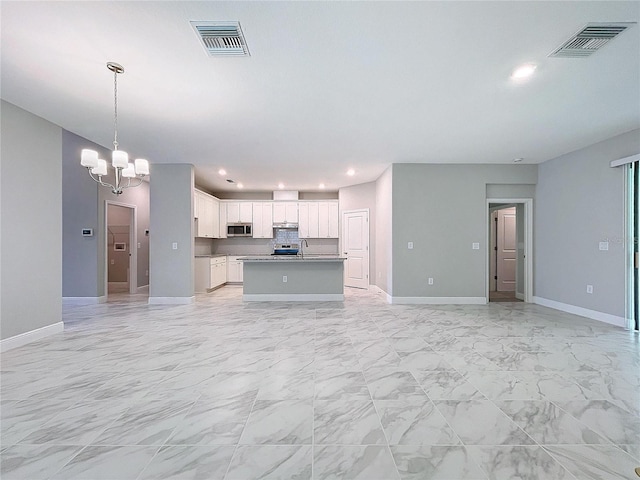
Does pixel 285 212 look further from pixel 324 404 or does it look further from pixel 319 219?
pixel 324 404

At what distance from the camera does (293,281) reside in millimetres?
6473

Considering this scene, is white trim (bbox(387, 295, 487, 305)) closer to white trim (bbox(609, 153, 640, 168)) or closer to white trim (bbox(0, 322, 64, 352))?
white trim (bbox(609, 153, 640, 168))

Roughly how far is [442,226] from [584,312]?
2695 millimetres

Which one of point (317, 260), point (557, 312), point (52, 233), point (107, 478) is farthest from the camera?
point (317, 260)

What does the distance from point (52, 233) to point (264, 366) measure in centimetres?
357

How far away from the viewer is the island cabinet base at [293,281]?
6.44 meters

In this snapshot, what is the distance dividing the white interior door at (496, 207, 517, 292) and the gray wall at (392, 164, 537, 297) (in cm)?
193

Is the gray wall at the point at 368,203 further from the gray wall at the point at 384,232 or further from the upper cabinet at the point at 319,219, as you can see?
the upper cabinet at the point at 319,219

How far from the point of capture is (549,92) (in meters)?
3.17

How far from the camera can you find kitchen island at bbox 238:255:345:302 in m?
6.44

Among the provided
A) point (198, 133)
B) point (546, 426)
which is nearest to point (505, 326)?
point (546, 426)

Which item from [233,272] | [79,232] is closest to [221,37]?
[79,232]

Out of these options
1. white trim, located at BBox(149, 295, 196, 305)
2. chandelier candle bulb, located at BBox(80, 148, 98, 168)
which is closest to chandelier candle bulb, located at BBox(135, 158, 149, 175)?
chandelier candle bulb, located at BBox(80, 148, 98, 168)

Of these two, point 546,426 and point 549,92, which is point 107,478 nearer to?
point 546,426
